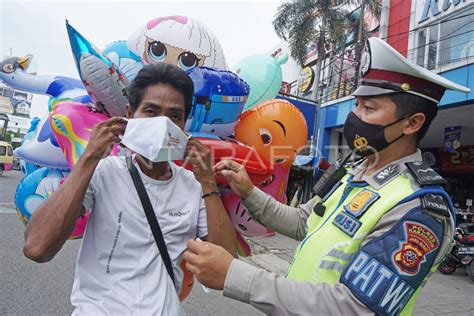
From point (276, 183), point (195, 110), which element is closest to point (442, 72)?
point (276, 183)

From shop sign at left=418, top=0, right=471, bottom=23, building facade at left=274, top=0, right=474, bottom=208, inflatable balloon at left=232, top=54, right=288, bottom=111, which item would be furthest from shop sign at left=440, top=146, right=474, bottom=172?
inflatable balloon at left=232, top=54, right=288, bottom=111

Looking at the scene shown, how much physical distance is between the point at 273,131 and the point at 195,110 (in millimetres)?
527

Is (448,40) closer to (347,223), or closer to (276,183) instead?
(276,183)

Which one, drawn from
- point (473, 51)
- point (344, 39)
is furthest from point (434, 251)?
point (344, 39)

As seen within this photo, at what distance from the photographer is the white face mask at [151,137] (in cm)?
133

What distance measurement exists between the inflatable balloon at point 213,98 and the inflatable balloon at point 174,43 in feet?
0.93

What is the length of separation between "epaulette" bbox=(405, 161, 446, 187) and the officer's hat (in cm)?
27

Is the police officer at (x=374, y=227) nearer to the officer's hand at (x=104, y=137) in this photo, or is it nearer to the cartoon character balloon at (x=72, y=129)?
the officer's hand at (x=104, y=137)

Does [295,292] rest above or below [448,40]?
below

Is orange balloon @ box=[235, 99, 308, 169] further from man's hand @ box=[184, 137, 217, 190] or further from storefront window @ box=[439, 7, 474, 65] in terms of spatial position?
storefront window @ box=[439, 7, 474, 65]

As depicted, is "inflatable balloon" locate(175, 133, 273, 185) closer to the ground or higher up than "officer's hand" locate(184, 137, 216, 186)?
closer to the ground

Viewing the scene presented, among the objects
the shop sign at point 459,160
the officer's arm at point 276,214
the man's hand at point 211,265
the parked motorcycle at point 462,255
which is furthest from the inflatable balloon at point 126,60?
the shop sign at point 459,160

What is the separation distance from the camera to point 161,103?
146 centimetres

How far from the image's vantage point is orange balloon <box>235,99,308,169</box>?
2219 mm
